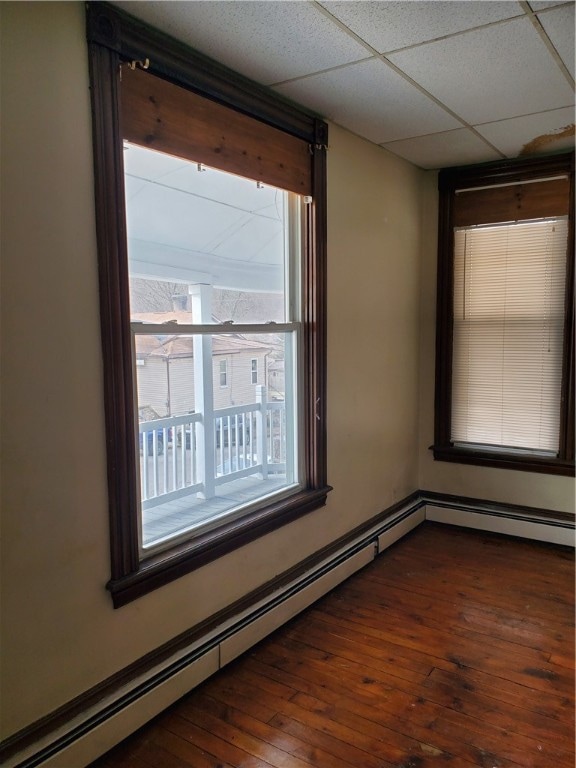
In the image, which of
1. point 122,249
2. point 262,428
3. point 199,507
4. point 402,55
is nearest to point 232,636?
point 199,507

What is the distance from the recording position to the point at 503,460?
3842mm

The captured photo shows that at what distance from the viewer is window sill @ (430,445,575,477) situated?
3.65 m

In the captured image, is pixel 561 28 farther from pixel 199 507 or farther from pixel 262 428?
pixel 199 507

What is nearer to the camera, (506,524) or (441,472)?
(506,524)

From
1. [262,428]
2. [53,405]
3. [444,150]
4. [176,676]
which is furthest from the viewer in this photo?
[444,150]

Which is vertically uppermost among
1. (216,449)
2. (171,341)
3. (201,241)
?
(201,241)

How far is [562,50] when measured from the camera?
211cm

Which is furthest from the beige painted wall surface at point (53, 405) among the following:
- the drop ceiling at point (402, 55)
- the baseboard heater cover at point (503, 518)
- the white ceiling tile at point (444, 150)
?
the baseboard heater cover at point (503, 518)

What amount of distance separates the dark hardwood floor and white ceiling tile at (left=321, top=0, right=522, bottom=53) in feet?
8.20

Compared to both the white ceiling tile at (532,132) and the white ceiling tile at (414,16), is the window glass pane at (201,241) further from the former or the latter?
the white ceiling tile at (532,132)

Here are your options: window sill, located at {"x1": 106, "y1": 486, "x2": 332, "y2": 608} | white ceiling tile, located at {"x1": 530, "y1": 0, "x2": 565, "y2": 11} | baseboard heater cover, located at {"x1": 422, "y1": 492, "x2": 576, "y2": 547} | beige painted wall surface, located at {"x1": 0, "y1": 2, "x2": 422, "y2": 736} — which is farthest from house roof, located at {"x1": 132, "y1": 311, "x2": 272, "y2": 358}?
baseboard heater cover, located at {"x1": 422, "y1": 492, "x2": 576, "y2": 547}

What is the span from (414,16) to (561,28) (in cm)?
55

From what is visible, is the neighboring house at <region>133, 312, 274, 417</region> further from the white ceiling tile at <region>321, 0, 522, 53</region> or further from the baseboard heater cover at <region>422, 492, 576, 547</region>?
the baseboard heater cover at <region>422, 492, 576, 547</region>

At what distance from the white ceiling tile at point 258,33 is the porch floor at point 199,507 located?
178 centimetres
